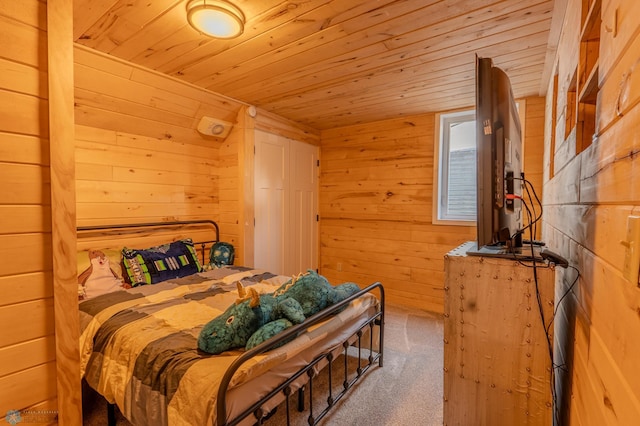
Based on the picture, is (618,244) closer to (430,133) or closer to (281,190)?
(430,133)

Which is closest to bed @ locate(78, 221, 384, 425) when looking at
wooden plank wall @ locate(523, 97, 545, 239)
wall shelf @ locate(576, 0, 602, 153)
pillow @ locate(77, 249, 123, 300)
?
pillow @ locate(77, 249, 123, 300)

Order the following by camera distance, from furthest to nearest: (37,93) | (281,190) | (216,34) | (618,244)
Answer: (281,190) → (216,34) → (37,93) → (618,244)

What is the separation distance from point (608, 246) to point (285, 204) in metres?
3.38

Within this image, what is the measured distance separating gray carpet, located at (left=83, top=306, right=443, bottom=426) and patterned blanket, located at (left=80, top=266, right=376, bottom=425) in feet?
1.50

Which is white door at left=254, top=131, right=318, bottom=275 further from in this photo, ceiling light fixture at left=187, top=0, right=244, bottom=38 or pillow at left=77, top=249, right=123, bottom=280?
ceiling light fixture at left=187, top=0, right=244, bottom=38

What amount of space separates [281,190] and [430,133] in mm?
1960

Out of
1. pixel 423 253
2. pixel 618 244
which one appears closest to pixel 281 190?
pixel 423 253

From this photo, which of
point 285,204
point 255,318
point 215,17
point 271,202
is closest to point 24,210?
point 255,318

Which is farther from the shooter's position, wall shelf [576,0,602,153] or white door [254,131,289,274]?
white door [254,131,289,274]

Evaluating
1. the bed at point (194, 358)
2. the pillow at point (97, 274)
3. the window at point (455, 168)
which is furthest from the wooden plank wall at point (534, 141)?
the pillow at point (97, 274)

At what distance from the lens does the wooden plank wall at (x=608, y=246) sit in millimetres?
630

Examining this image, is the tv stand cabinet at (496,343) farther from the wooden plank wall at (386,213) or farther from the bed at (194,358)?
the wooden plank wall at (386,213)

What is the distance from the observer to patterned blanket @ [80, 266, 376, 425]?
1242 millimetres

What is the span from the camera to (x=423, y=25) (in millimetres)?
1831
